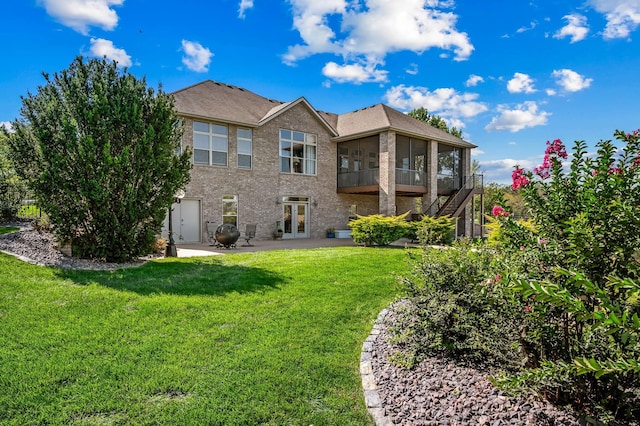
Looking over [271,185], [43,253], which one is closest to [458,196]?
[271,185]

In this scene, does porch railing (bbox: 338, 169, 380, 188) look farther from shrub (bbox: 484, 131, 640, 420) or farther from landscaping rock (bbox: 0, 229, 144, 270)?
shrub (bbox: 484, 131, 640, 420)

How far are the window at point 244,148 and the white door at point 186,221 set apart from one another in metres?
3.12

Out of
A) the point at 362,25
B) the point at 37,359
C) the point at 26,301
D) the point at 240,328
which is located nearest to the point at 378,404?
the point at 240,328

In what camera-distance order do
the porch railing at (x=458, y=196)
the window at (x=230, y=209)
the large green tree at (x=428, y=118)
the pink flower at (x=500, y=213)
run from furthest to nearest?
the large green tree at (x=428, y=118)
the porch railing at (x=458, y=196)
the window at (x=230, y=209)
the pink flower at (x=500, y=213)

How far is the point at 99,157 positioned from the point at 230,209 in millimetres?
9598

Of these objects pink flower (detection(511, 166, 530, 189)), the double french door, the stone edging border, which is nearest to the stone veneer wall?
the double french door

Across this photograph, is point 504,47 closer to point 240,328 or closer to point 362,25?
point 362,25

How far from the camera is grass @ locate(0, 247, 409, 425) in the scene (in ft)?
10.7

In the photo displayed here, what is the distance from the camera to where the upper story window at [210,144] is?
17.6 meters

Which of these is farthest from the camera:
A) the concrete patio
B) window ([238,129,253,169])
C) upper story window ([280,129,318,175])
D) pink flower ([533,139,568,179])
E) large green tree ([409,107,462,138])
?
large green tree ([409,107,462,138])

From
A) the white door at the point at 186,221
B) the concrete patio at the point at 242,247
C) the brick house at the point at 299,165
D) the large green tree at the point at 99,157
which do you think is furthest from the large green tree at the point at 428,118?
the large green tree at the point at 99,157

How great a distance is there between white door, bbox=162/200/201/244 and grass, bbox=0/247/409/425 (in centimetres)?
925

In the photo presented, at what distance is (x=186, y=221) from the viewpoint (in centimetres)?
1747

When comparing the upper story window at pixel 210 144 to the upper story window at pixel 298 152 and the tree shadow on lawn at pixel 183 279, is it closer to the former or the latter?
the upper story window at pixel 298 152
